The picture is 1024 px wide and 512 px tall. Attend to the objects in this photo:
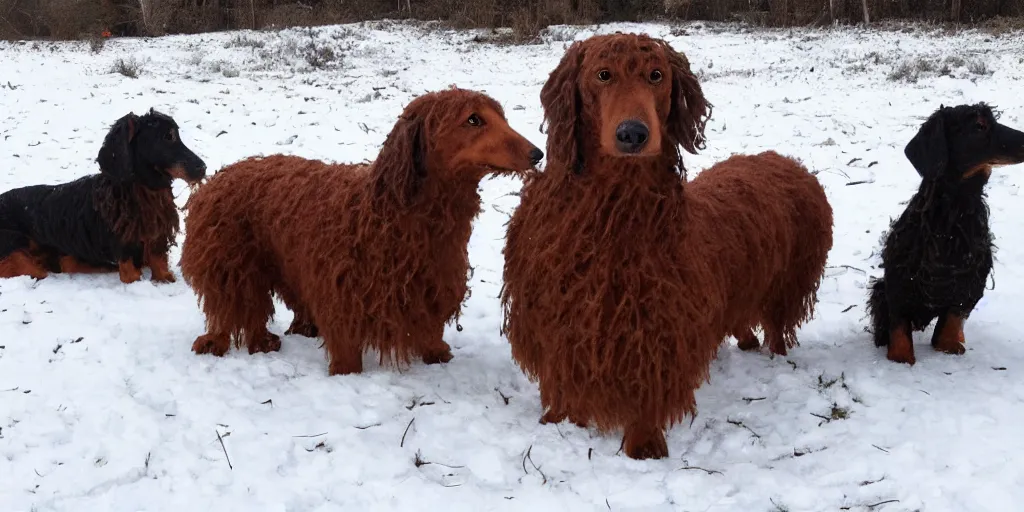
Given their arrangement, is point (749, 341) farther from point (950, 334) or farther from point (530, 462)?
point (530, 462)

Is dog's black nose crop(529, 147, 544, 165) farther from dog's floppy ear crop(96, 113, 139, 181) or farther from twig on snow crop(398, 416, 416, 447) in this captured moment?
dog's floppy ear crop(96, 113, 139, 181)

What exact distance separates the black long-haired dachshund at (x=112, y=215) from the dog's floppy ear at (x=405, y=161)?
2387mm

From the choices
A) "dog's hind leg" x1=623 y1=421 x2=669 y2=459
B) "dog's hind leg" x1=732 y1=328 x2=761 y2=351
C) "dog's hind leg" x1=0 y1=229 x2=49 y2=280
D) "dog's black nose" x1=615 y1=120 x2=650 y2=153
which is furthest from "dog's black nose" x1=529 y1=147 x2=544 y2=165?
"dog's hind leg" x1=0 y1=229 x2=49 y2=280

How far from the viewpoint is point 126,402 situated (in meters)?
3.60

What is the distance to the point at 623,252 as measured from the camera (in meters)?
2.87

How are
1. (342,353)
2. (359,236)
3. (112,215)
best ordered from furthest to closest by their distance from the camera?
(112,215) → (342,353) → (359,236)

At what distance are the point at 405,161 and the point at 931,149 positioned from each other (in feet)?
9.24

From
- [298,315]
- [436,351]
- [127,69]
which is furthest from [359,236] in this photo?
[127,69]

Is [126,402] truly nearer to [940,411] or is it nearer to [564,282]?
[564,282]

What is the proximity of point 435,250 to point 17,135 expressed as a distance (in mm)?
9096

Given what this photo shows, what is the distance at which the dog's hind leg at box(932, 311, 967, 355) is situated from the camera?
3955mm

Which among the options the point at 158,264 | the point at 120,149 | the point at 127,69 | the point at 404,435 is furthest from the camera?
the point at 127,69

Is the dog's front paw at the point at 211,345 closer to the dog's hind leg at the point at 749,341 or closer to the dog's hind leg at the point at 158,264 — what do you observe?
the dog's hind leg at the point at 158,264

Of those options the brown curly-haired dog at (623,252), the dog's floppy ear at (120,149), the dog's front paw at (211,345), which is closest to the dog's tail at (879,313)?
the brown curly-haired dog at (623,252)
